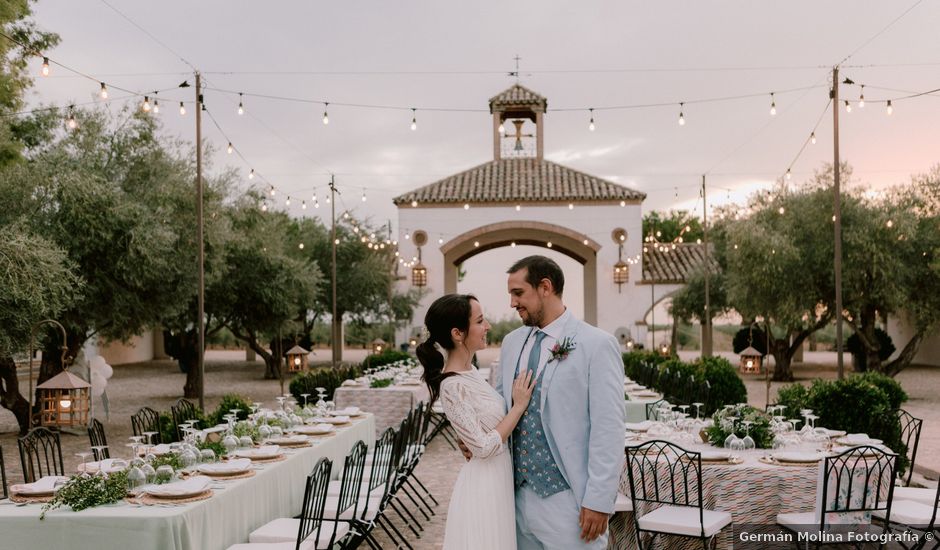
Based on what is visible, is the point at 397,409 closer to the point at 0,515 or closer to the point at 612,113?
the point at 0,515

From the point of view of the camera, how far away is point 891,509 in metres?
5.29

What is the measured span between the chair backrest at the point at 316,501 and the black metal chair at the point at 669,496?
1801 mm

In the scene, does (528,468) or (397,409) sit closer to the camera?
(528,468)

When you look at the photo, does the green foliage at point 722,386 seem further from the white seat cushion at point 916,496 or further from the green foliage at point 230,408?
the white seat cushion at point 916,496

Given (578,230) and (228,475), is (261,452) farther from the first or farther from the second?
(578,230)

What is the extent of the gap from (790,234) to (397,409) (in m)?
11.9

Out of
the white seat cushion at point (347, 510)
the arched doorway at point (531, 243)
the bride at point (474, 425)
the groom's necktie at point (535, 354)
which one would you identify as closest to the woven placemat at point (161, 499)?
the white seat cushion at point (347, 510)

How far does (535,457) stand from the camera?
3.15 metres

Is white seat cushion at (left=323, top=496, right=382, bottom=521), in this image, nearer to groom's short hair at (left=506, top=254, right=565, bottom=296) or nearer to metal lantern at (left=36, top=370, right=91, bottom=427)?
groom's short hair at (left=506, top=254, right=565, bottom=296)

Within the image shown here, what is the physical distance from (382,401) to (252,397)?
794 cm

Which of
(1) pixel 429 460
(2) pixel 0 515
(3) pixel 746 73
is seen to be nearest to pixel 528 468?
(2) pixel 0 515

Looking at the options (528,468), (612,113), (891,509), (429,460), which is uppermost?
(612,113)

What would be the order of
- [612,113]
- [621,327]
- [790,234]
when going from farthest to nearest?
[621,327] → [790,234] → [612,113]

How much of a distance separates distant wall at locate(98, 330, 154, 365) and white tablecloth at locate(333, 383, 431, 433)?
21419 mm
